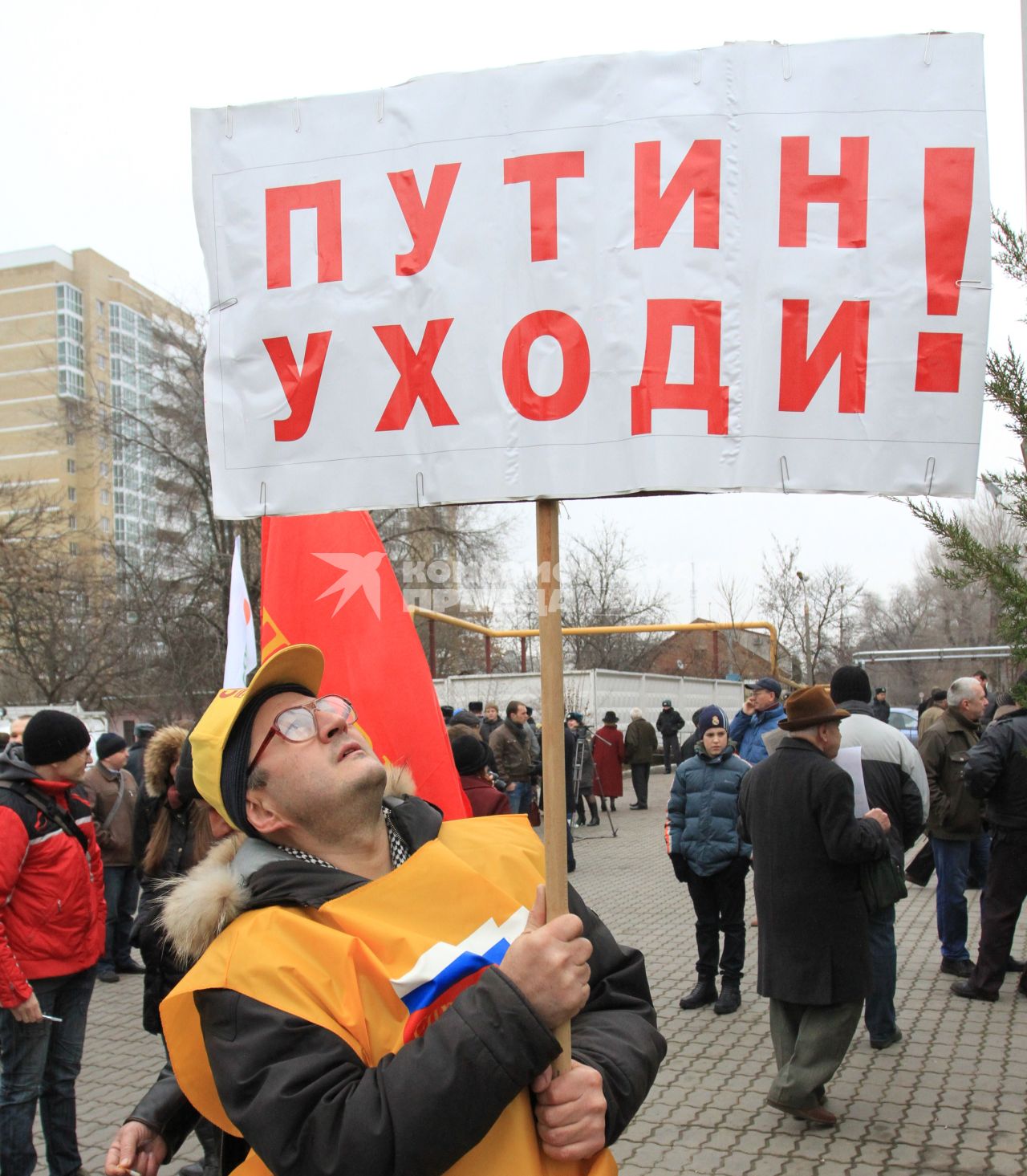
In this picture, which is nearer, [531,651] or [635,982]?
[635,982]

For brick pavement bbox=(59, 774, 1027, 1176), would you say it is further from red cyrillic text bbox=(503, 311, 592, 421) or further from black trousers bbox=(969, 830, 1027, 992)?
red cyrillic text bbox=(503, 311, 592, 421)

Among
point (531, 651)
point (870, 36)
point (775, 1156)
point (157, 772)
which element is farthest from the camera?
point (531, 651)

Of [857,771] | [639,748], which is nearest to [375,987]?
[857,771]

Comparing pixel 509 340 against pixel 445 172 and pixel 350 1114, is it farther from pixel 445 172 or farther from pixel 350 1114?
pixel 350 1114

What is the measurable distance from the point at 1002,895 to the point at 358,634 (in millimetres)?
4457

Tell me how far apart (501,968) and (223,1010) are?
1.51ft

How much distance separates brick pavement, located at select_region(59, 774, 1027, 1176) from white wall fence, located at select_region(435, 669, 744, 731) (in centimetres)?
1573

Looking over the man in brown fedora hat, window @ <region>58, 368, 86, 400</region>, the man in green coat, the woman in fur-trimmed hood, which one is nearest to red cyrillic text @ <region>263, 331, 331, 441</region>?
the woman in fur-trimmed hood

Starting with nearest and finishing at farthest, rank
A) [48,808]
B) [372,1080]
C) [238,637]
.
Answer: [372,1080], [48,808], [238,637]

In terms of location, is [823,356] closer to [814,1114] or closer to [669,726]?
[814,1114]

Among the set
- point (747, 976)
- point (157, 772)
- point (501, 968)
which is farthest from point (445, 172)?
point (747, 976)

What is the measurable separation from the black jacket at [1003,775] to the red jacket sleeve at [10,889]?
5467 mm

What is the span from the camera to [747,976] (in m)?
8.25

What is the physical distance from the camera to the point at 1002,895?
7051mm
